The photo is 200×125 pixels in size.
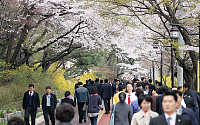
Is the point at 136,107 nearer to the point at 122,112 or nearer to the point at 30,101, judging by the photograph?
the point at 122,112

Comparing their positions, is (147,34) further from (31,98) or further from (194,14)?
(31,98)

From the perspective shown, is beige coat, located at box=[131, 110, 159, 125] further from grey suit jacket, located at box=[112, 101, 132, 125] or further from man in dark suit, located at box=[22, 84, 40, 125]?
man in dark suit, located at box=[22, 84, 40, 125]

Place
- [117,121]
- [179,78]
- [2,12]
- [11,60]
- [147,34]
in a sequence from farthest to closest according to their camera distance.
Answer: [147,34]
[11,60]
[179,78]
[2,12]
[117,121]

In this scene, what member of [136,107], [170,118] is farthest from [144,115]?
[136,107]

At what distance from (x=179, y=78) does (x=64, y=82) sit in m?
11.8

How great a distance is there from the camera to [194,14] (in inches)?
605

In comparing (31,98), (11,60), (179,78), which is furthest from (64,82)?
(31,98)

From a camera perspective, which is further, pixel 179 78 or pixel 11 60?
pixel 11 60

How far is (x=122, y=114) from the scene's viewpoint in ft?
20.8

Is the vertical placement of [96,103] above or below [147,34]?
below

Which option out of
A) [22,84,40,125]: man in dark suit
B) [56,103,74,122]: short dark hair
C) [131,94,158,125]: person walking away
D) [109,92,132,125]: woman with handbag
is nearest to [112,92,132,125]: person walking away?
[109,92,132,125]: woman with handbag

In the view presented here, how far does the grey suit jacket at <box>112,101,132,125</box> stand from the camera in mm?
6324

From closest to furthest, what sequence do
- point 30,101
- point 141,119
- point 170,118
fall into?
point 170,118
point 141,119
point 30,101

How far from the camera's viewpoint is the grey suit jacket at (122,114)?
6324 millimetres
